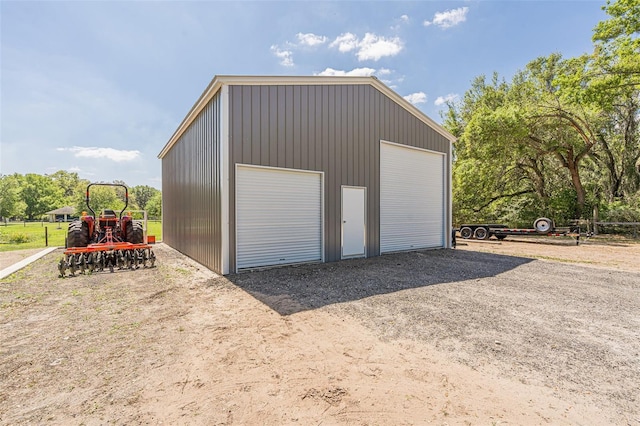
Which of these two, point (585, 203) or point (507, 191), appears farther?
point (507, 191)

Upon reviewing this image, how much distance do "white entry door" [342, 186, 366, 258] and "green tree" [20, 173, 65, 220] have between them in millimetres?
61694

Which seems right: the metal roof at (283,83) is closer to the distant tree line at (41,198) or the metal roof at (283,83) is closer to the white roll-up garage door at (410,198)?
the white roll-up garage door at (410,198)

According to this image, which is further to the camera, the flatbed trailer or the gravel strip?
the flatbed trailer

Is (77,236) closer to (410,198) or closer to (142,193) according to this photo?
(410,198)

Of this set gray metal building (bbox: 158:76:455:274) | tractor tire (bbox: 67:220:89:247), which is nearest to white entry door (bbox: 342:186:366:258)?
gray metal building (bbox: 158:76:455:274)

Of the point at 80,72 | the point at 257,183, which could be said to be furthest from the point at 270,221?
the point at 80,72

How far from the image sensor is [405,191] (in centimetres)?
952

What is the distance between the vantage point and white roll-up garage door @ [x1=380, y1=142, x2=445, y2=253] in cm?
901

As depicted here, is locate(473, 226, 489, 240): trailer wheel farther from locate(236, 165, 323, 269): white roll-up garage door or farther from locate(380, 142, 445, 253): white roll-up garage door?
locate(236, 165, 323, 269): white roll-up garage door

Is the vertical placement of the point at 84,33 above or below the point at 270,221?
above

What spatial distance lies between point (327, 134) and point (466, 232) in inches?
442

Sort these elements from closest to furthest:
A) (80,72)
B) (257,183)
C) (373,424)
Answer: (373,424)
(257,183)
(80,72)

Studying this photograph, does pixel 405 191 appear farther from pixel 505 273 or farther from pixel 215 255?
pixel 215 255

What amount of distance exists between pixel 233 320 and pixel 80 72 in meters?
9.28
